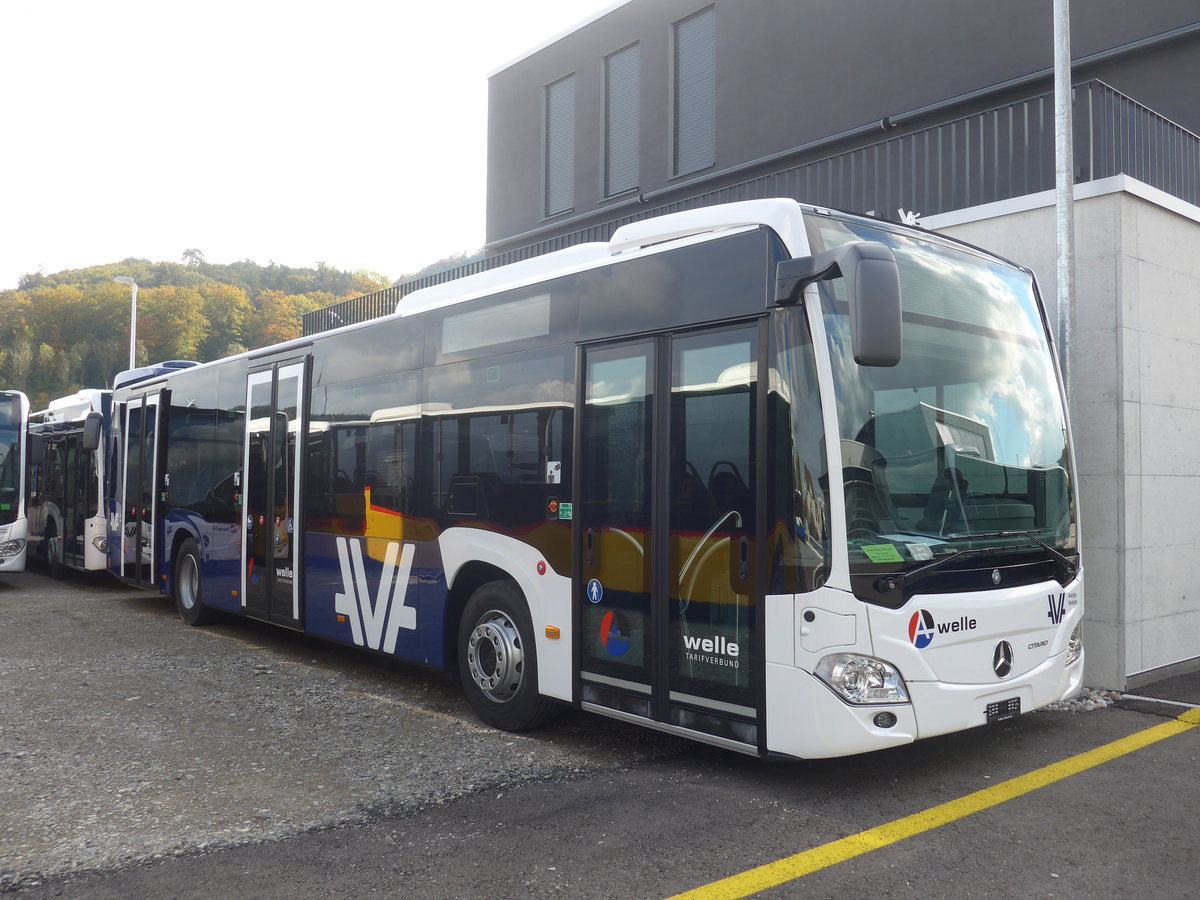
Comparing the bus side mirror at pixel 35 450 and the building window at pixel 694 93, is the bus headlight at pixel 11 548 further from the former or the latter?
the building window at pixel 694 93

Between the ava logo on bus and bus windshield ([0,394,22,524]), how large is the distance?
48.3ft

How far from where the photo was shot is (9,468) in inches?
604

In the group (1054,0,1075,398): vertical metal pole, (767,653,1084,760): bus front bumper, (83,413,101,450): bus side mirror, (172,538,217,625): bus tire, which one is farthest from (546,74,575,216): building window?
(767,653,1084,760): bus front bumper

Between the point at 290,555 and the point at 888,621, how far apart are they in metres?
5.96

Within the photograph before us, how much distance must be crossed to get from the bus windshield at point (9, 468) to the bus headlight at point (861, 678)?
14494 mm

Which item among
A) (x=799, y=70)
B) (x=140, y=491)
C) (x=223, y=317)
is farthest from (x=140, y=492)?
(x=223, y=317)

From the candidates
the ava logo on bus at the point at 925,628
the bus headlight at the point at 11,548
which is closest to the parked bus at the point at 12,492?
the bus headlight at the point at 11,548

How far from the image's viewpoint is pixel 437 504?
7.16 metres

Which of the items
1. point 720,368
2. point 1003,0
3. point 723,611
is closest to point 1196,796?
point 723,611

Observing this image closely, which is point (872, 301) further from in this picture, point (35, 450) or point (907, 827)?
point (35, 450)

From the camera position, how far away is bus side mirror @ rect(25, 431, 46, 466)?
51.1 ft

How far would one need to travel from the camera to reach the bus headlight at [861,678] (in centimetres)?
475

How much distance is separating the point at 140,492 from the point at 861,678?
10601 mm

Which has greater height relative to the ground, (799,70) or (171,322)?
(171,322)
